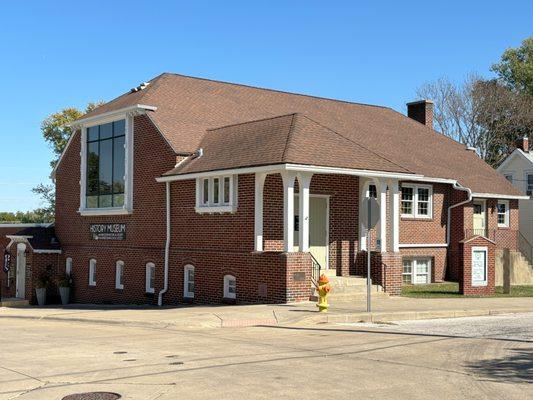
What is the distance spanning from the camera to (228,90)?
96.7 ft

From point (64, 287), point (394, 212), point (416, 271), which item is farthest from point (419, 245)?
point (64, 287)

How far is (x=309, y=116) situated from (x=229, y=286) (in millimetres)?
9695

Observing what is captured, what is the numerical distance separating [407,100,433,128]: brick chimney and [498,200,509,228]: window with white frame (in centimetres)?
582

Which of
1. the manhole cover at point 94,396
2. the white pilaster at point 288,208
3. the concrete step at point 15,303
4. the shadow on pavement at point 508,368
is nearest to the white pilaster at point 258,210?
the white pilaster at point 288,208

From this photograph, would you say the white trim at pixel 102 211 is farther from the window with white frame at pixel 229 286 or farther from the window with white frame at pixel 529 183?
the window with white frame at pixel 529 183

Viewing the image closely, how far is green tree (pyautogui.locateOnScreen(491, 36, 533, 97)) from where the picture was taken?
62.7m

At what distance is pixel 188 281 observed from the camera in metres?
23.2

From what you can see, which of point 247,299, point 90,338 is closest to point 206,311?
point 247,299

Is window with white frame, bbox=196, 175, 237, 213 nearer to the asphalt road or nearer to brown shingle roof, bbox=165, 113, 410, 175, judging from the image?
brown shingle roof, bbox=165, 113, 410, 175

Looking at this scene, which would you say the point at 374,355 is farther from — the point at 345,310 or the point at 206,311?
the point at 206,311

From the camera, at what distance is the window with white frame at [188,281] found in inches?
906

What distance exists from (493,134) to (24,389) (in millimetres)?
52701

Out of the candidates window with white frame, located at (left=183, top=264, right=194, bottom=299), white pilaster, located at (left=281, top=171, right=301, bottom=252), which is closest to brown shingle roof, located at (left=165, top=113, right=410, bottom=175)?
white pilaster, located at (left=281, top=171, right=301, bottom=252)

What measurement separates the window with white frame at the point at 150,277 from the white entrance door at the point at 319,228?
5.95 meters
